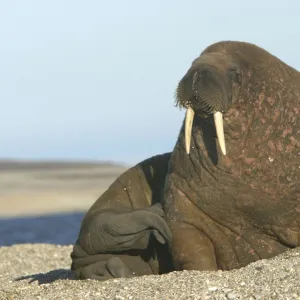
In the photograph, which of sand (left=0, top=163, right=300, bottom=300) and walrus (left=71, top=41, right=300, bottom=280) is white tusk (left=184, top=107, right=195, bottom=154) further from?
sand (left=0, top=163, right=300, bottom=300)

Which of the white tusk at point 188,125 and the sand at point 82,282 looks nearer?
the sand at point 82,282

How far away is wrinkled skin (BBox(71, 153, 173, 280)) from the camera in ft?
23.8

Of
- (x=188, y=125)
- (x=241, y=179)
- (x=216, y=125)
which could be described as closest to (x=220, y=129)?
(x=216, y=125)

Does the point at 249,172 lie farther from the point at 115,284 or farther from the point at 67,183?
the point at 67,183

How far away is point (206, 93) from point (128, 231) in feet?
3.96

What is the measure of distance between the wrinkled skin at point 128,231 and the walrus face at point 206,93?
2.18 feet

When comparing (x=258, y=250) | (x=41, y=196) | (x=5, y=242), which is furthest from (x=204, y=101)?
(x=41, y=196)

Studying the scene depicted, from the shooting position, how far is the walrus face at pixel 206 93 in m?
6.61

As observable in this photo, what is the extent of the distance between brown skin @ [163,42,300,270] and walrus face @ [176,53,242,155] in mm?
54

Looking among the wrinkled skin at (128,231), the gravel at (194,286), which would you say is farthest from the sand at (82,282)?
the wrinkled skin at (128,231)

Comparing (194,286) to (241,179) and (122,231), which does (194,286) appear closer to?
(241,179)

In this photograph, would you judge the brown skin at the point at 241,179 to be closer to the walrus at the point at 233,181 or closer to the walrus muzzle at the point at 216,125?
the walrus at the point at 233,181

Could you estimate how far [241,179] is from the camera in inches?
276

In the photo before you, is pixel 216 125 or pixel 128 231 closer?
pixel 216 125
